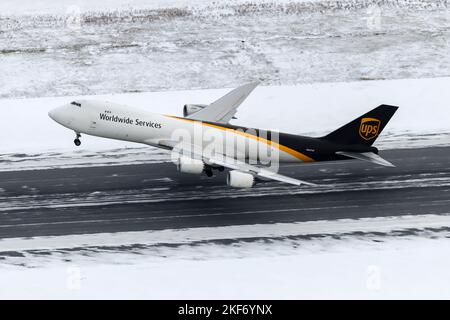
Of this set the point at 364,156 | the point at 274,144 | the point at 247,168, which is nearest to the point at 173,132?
the point at 247,168

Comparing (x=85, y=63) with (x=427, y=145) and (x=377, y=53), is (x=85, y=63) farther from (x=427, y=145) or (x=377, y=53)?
(x=427, y=145)

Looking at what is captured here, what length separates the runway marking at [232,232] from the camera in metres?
41.2

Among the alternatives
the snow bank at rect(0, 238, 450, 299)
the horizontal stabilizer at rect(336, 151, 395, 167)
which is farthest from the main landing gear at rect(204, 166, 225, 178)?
the horizontal stabilizer at rect(336, 151, 395, 167)

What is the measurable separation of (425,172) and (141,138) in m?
17.0

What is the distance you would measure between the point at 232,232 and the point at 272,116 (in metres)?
17.4

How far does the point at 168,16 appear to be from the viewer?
264 ft

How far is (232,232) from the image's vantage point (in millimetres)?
42500

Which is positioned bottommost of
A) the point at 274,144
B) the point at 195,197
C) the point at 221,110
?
the point at 195,197

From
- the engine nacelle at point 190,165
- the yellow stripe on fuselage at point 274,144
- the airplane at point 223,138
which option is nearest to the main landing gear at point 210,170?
the airplane at point 223,138

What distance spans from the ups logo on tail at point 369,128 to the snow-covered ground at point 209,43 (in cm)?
2030

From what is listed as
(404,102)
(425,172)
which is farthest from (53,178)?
(404,102)

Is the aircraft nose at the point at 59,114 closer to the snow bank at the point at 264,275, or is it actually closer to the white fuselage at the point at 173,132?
the white fuselage at the point at 173,132

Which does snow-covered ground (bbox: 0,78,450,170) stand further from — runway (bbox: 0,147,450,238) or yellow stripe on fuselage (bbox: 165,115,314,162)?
yellow stripe on fuselage (bbox: 165,115,314,162)

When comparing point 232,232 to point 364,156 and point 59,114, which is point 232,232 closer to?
point 364,156
